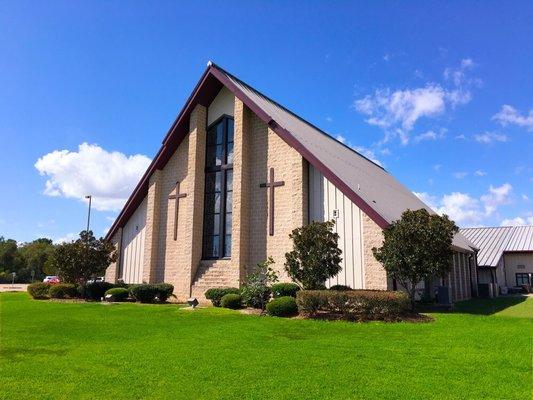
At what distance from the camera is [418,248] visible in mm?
17047

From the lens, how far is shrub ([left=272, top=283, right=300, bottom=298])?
2008cm

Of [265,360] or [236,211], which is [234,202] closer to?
A: [236,211]

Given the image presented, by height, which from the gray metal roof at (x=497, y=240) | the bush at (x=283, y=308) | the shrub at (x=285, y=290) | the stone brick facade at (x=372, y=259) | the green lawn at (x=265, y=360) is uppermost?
the gray metal roof at (x=497, y=240)

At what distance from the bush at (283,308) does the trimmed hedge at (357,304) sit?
0.35 meters

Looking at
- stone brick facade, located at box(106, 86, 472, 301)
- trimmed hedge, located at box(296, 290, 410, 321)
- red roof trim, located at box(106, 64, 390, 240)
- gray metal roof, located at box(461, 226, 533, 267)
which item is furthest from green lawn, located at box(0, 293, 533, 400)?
gray metal roof, located at box(461, 226, 533, 267)

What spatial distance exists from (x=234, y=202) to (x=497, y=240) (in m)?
34.2

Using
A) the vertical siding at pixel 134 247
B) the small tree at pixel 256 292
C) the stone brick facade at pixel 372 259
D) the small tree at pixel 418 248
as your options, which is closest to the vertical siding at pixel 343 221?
the stone brick facade at pixel 372 259

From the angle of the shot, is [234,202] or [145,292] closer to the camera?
[145,292]

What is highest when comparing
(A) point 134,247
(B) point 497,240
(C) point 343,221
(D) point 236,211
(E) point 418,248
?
(B) point 497,240

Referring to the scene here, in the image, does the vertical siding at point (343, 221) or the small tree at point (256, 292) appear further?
the vertical siding at point (343, 221)


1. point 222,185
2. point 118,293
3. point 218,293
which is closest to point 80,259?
point 118,293

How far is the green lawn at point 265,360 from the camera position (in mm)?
7082

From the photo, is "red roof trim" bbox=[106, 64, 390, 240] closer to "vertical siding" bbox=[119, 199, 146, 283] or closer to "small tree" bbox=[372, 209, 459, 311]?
"vertical siding" bbox=[119, 199, 146, 283]

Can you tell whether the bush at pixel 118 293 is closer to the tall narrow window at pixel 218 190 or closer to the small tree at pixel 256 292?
the tall narrow window at pixel 218 190
